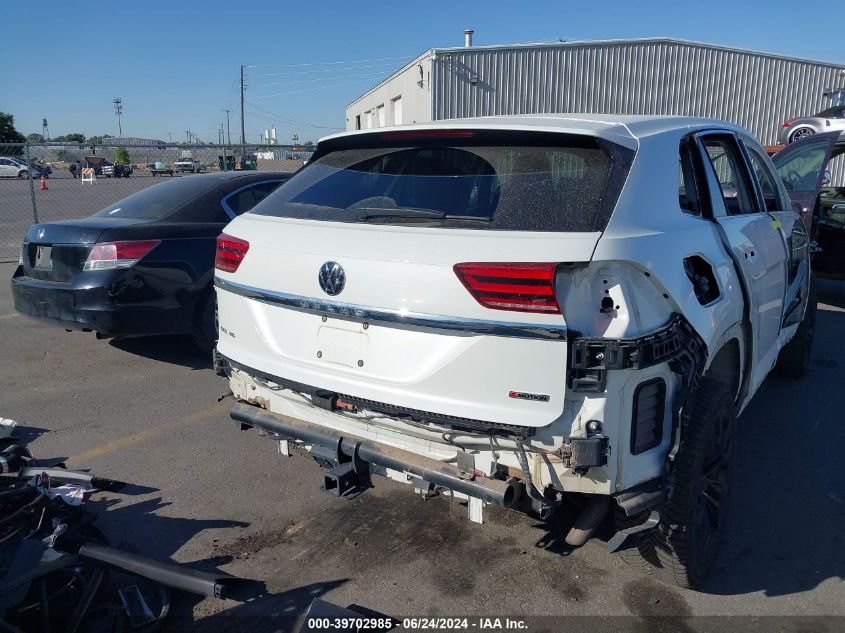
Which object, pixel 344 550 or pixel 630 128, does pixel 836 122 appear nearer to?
pixel 630 128

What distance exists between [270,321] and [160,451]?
6.27 ft

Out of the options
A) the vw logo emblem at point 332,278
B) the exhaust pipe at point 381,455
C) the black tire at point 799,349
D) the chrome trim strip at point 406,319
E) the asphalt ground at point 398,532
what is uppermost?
the vw logo emblem at point 332,278

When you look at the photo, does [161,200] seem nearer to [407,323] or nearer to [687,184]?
[407,323]

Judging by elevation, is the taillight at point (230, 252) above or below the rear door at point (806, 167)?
below

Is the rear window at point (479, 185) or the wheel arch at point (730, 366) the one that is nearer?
the rear window at point (479, 185)

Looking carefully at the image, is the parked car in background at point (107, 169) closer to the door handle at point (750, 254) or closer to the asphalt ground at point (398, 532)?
the asphalt ground at point (398, 532)

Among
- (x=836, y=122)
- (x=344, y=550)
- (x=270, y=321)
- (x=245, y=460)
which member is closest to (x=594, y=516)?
(x=344, y=550)

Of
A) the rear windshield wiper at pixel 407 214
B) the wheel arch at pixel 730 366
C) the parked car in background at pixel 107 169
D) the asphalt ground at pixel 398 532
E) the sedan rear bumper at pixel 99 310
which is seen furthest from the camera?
the parked car in background at pixel 107 169

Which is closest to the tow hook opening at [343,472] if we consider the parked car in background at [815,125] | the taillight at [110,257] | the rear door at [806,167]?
the taillight at [110,257]

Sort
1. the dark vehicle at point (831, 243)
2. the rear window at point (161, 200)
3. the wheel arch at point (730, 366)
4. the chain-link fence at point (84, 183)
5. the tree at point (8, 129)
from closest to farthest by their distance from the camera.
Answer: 1. the wheel arch at point (730, 366)
2. the rear window at point (161, 200)
3. the dark vehicle at point (831, 243)
4. the chain-link fence at point (84, 183)
5. the tree at point (8, 129)

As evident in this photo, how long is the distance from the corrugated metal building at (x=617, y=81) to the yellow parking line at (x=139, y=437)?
55.3 feet

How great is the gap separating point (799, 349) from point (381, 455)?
4444 mm

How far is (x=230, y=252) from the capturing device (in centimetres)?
337

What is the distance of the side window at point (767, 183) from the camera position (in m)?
4.58
